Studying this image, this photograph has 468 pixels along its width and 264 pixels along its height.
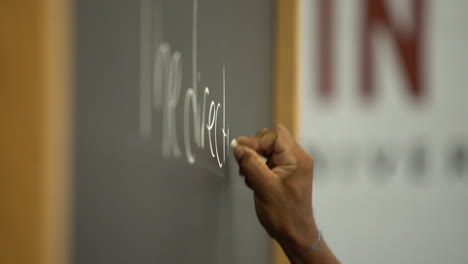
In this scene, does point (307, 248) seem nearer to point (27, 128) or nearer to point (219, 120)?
point (219, 120)

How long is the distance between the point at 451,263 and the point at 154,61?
4.32ft

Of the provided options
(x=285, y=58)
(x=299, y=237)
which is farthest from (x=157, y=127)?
(x=285, y=58)

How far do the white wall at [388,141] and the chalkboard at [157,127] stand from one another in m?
0.72

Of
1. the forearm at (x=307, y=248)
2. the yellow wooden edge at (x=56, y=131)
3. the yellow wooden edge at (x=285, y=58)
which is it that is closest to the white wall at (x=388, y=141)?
the yellow wooden edge at (x=285, y=58)

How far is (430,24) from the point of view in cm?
137

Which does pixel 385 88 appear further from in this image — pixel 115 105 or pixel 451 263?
pixel 115 105

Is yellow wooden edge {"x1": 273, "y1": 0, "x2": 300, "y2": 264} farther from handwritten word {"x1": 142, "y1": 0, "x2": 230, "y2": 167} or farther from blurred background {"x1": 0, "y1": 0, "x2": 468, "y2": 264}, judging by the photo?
handwritten word {"x1": 142, "y1": 0, "x2": 230, "y2": 167}

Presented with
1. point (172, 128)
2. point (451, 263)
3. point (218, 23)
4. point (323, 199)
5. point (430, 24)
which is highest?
point (430, 24)

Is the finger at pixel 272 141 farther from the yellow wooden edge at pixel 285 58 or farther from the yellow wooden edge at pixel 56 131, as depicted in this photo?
the yellow wooden edge at pixel 56 131

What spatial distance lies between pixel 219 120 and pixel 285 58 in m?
0.25

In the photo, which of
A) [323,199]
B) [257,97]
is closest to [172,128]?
[257,97]

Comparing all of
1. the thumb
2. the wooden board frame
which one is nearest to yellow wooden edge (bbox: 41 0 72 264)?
the wooden board frame

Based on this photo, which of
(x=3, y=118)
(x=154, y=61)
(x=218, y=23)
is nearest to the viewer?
(x=3, y=118)

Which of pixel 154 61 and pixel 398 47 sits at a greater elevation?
pixel 398 47
